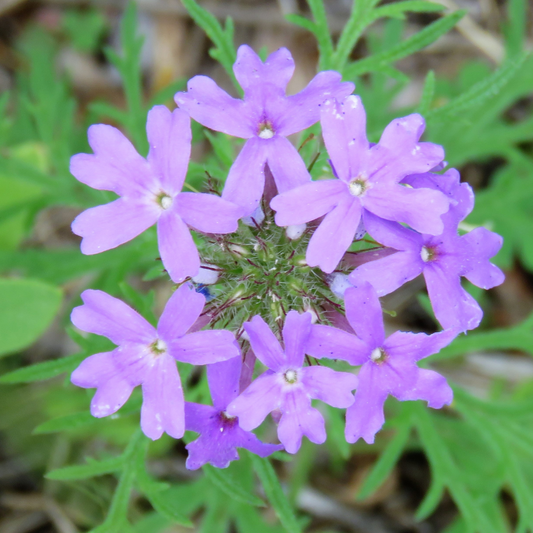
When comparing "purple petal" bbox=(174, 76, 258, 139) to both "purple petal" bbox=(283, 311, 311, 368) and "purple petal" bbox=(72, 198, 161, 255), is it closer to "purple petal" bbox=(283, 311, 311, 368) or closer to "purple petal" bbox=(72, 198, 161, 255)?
"purple petal" bbox=(72, 198, 161, 255)

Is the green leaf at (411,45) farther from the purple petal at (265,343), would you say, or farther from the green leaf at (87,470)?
the green leaf at (87,470)

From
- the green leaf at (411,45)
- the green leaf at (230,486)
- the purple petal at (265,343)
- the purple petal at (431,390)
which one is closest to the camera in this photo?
the purple petal at (265,343)

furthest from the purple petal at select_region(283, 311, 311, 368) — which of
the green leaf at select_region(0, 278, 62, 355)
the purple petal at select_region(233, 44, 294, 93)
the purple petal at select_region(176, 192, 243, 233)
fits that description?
the green leaf at select_region(0, 278, 62, 355)

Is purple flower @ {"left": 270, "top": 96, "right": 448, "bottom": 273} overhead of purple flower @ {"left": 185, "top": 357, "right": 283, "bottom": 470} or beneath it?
overhead

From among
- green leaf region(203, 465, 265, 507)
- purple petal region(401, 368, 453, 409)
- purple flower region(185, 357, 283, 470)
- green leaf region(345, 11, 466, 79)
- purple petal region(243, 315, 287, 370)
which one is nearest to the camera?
purple petal region(243, 315, 287, 370)

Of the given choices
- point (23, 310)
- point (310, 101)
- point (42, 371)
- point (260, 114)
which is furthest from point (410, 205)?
point (23, 310)

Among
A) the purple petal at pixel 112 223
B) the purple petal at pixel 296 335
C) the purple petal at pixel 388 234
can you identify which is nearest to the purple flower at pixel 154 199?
the purple petal at pixel 112 223

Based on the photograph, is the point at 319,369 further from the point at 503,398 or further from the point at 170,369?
the point at 503,398

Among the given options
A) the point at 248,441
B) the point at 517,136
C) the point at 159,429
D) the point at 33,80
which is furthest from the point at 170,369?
the point at 33,80
